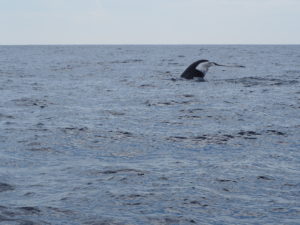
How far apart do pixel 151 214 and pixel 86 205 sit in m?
0.84

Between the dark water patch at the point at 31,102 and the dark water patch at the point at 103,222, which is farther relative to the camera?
the dark water patch at the point at 31,102

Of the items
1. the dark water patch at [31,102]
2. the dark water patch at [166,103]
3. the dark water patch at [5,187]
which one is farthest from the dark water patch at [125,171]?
the dark water patch at [31,102]

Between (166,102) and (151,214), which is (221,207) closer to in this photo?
(151,214)

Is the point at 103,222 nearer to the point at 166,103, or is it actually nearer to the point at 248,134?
the point at 248,134

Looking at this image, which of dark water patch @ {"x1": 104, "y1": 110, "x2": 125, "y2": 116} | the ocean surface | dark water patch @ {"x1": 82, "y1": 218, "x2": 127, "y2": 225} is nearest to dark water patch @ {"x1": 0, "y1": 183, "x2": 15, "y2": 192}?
the ocean surface

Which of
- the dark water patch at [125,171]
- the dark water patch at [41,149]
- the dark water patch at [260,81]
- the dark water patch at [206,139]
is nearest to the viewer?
the dark water patch at [125,171]

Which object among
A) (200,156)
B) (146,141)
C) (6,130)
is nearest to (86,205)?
(200,156)

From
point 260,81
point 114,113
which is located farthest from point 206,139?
point 260,81

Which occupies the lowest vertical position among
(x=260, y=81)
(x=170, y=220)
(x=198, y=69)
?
(x=170, y=220)

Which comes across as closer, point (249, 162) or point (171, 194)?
point (171, 194)

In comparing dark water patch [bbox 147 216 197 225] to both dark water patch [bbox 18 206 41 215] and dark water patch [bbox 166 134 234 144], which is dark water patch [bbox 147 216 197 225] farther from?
dark water patch [bbox 166 134 234 144]

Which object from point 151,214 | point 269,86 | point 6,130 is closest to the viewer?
point 151,214

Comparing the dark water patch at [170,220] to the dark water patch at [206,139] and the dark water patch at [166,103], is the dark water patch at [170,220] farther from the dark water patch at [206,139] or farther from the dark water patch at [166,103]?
the dark water patch at [166,103]

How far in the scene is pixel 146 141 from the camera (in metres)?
10.2
